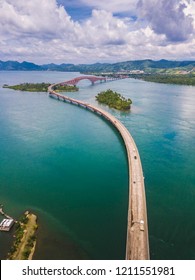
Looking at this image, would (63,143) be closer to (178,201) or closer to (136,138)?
(136,138)

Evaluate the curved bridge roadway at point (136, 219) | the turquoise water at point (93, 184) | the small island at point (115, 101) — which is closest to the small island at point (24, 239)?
the turquoise water at point (93, 184)

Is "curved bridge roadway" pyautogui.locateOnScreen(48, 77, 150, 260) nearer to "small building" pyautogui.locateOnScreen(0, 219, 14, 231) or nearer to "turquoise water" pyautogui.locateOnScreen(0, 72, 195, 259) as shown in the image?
"turquoise water" pyautogui.locateOnScreen(0, 72, 195, 259)

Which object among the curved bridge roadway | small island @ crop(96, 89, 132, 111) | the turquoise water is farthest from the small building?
small island @ crop(96, 89, 132, 111)

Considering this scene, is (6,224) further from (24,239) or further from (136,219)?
(136,219)

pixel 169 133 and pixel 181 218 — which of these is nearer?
pixel 181 218

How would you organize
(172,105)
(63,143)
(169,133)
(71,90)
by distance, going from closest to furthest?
(63,143), (169,133), (172,105), (71,90)

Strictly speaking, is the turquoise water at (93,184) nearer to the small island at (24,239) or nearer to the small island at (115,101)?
the small island at (24,239)

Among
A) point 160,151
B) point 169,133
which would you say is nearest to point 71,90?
point 169,133
